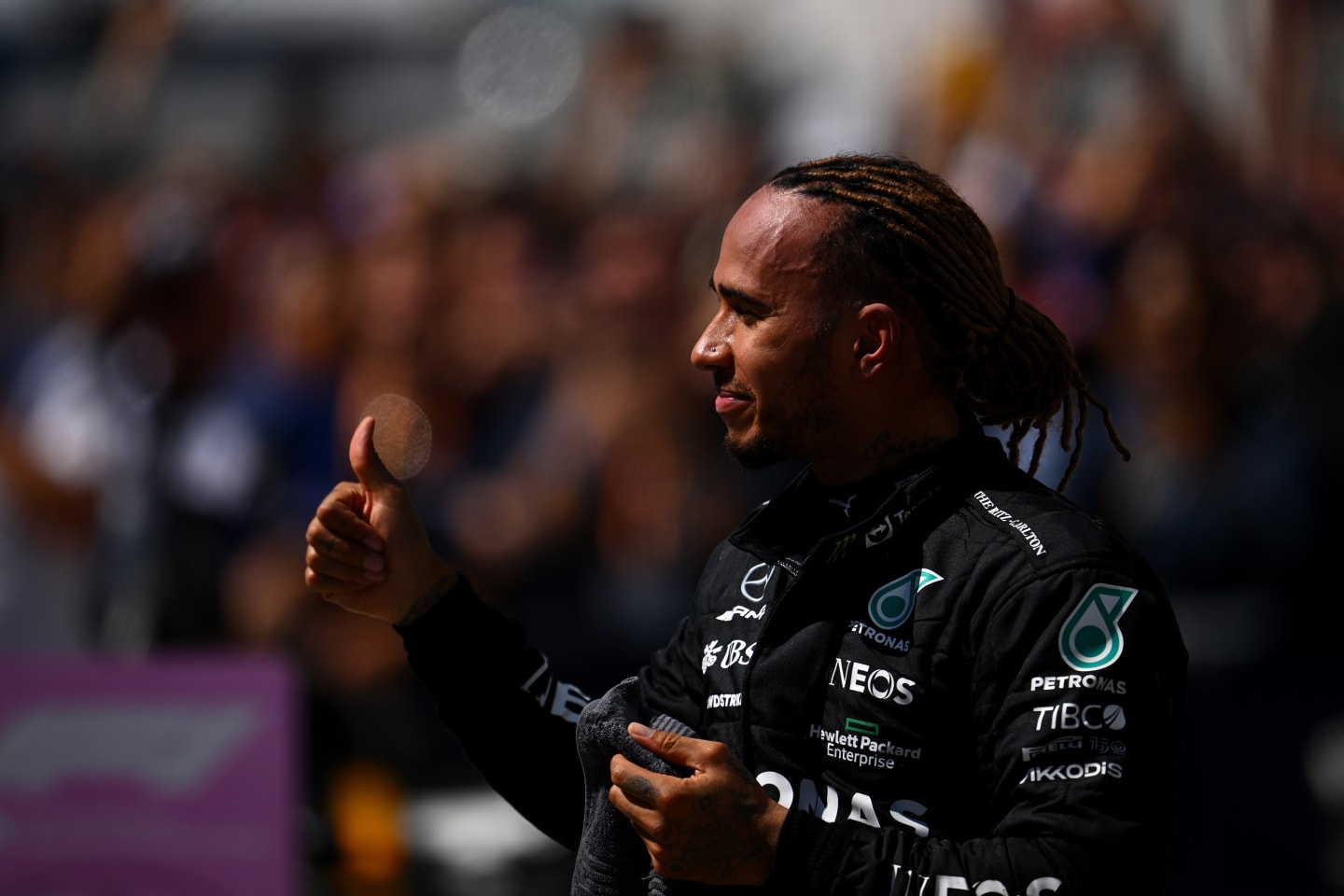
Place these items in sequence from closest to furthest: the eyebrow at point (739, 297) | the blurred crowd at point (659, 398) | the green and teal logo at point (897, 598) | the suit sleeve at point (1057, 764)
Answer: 1. the suit sleeve at point (1057, 764)
2. the green and teal logo at point (897, 598)
3. the eyebrow at point (739, 297)
4. the blurred crowd at point (659, 398)

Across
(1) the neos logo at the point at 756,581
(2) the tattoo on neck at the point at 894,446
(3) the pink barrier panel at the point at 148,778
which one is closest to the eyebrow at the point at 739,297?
(2) the tattoo on neck at the point at 894,446

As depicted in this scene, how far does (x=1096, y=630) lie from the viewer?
1940 mm

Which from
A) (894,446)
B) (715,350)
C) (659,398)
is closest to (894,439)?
(894,446)

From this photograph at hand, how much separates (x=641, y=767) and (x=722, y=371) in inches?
21.5

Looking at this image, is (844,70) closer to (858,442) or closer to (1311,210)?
(1311,210)

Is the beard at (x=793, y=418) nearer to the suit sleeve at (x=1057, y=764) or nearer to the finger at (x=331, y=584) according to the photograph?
the suit sleeve at (x=1057, y=764)

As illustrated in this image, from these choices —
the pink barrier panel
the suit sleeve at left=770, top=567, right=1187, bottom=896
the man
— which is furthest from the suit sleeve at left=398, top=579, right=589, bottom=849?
the pink barrier panel

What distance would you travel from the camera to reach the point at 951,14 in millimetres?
8391

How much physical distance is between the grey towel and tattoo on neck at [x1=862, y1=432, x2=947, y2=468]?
1.40 feet

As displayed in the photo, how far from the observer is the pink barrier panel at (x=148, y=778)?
15.6ft

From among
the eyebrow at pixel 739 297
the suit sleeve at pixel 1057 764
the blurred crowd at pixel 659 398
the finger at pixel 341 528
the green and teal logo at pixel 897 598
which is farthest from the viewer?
the blurred crowd at pixel 659 398

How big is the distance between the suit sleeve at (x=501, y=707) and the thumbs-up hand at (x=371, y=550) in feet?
0.13

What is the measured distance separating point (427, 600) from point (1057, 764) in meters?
0.91

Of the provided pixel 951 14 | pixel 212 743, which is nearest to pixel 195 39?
pixel 951 14
